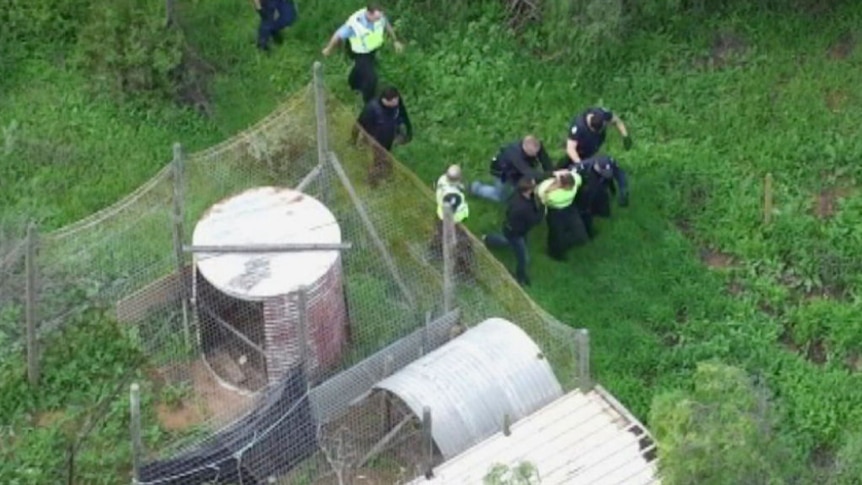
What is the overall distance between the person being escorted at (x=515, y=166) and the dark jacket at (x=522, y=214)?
354mm

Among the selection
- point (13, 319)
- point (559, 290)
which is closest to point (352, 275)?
point (559, 290)

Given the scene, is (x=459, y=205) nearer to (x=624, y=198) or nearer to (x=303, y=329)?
(x=624, y=198)

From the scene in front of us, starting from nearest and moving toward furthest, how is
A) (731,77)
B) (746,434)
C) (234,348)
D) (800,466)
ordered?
(746,434) < (800,466) < (234,348) < (731,77)

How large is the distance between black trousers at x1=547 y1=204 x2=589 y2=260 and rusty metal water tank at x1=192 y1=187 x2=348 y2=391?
2.10m

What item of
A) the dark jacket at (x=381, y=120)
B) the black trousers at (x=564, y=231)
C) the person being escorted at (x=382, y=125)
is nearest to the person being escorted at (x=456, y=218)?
the person being escorted at (x=382, y=125)

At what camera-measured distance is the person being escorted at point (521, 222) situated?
1619cm

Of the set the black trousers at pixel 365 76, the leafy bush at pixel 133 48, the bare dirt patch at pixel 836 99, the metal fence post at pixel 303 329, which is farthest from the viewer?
the bare dirt patch at pixel 836 99

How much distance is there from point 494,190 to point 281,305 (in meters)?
3.03

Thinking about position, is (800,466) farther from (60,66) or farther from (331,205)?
(60,66)

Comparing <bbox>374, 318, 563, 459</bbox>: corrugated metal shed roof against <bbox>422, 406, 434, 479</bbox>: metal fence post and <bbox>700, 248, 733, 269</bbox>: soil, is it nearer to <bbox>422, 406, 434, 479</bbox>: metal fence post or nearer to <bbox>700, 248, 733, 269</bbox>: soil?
<bbox>422, 406, 434, 479</bbox>: metal fence post

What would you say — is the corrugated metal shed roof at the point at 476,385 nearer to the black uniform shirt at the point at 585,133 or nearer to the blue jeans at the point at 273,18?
the black uniform shirt at the point at 585,133

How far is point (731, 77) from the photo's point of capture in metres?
18.5

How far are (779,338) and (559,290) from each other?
199 centimetres

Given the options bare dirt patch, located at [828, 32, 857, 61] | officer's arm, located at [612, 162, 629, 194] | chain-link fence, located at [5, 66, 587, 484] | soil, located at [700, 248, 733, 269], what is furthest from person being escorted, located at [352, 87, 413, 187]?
bare dirt patch, located at [828, 32, 857, 61]
